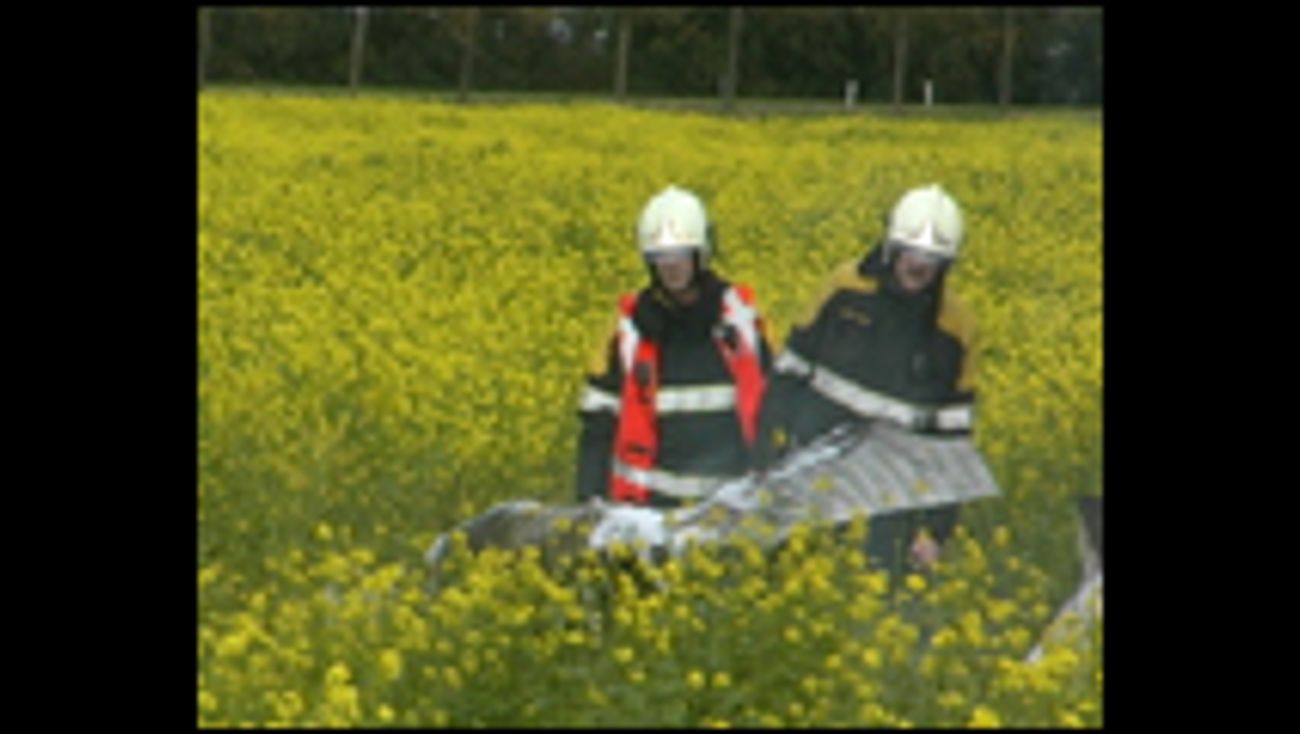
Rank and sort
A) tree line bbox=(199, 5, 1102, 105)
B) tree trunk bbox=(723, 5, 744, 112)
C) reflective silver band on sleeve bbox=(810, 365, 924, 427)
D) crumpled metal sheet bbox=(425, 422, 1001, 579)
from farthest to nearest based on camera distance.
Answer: tree trunk bbox=(723, 5, 744, 112)
tree line bbox=(199, 5, 1102, 105)
reflective silver band on sleeve bbox=(810, 365, 924, 427)
crumpled metal sheet bbox=(425, 422, 1001, 579)

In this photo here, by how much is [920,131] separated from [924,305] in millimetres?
777

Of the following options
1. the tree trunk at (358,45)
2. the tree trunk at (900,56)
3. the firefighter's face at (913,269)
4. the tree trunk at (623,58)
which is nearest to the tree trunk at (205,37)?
the tree trunk at (358,45)

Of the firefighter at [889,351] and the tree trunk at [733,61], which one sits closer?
the firefighter at [889,351]

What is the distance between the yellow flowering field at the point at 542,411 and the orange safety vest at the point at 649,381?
8 centimetres

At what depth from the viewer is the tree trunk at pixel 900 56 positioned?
11364 millimetres

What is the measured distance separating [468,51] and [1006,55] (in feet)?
5.97

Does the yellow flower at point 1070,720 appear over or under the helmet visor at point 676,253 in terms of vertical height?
under

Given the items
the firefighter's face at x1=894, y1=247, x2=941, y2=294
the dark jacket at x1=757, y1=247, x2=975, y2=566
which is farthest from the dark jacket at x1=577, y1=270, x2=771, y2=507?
the firefighter's face at x1=894, y1=247, x2=941, y2=294

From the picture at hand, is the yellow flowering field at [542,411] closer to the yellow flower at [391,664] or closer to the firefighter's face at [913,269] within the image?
the yellow flower at [391,664]

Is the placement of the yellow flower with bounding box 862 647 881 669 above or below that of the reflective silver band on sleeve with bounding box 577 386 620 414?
below

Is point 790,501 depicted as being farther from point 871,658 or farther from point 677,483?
point 871,658

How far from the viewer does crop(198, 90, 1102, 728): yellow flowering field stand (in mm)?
10391

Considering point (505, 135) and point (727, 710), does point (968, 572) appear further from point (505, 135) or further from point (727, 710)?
point (505, 135)

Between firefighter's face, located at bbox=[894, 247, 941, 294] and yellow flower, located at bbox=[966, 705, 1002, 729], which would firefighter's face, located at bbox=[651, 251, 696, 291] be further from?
yellow flower, located at bbox=[966, 705, 1002, 729]
